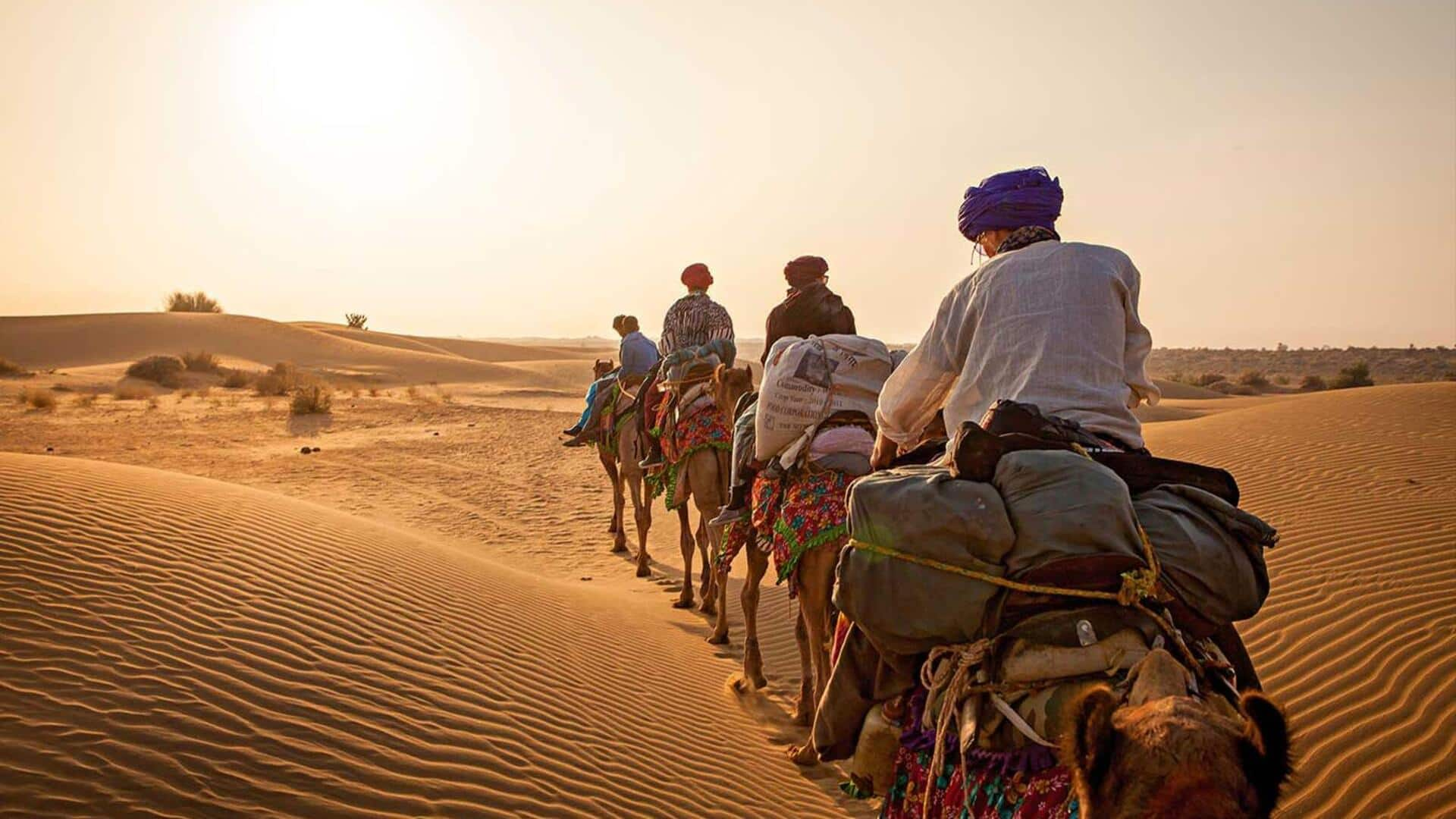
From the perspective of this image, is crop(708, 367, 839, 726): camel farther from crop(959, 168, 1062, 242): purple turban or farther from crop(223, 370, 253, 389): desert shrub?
crop(223, 370, 253, 389): desert shrub

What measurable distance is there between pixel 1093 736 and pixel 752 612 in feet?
17.2

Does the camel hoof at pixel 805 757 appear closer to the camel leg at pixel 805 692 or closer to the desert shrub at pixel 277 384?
the camel leg at pixel 805 692

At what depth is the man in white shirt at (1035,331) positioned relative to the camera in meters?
2.86

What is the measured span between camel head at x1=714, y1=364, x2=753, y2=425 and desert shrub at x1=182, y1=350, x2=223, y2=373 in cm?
3309

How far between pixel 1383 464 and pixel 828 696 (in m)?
11.2

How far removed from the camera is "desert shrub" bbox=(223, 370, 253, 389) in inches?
1216

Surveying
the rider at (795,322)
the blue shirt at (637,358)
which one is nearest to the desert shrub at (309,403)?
the blue shirt at (637,358)

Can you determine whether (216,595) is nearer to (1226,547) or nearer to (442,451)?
(1226,547)

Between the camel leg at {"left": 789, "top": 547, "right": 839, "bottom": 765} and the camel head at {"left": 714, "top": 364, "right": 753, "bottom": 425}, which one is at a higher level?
the camel head at {"left": 714, "top": 364, "right": 753, "bottom": 425}

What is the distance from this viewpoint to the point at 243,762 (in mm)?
3918

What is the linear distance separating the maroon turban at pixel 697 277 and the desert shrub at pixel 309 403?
1763 centimetres

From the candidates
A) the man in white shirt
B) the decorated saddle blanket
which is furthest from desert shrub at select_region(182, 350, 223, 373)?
the man in white shirt

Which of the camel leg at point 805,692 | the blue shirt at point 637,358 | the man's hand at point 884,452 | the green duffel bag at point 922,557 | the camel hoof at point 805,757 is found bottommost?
the camel hoof at point 805,757

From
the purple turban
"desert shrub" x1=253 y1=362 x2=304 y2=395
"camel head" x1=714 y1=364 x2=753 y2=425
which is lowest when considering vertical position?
"desert shrub" x1=253 y1=362 x2=304 y2=395
